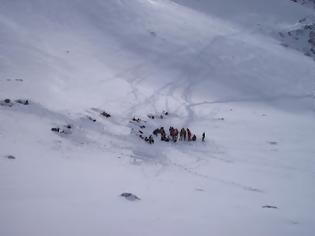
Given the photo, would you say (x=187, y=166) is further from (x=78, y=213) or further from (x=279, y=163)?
(x=78, y=213)

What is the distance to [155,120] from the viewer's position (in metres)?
16.7

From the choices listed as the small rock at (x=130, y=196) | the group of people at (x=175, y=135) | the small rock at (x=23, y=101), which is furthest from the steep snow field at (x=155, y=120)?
the group of people at (x=175, y=135)

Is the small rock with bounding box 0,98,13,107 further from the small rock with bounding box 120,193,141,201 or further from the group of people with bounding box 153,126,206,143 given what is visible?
the small rock with bounding box 120,193,141,201

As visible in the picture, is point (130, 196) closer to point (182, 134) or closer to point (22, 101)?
point (22, 101)

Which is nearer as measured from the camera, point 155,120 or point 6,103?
point 6,103

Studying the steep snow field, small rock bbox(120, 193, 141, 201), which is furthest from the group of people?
small rock bbox(120, 193, 141, 201)

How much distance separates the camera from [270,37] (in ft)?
95.9

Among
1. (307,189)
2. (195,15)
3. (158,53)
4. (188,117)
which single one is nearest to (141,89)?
(188,117)

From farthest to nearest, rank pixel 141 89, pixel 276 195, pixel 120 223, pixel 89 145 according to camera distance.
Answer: pixel 141 89
pixel 89 145
pixel 276 195
pixel 120 223

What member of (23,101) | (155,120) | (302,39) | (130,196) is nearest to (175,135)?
(155,120)

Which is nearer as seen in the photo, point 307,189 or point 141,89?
point 307,189

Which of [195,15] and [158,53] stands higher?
[195,15]

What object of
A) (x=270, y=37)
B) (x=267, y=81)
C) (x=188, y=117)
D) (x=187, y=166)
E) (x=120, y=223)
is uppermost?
(x=270, y=37)

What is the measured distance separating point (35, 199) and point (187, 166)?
620 cm
